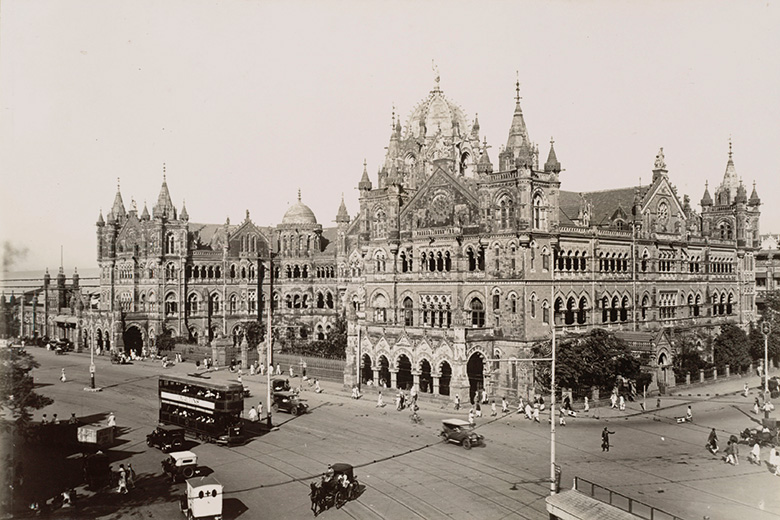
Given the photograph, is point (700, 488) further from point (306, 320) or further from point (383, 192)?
point (306, 320)

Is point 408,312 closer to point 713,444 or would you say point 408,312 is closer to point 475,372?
point 475,372

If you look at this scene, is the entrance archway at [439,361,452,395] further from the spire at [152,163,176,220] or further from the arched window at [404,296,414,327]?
the spire at [152,163,176,220]

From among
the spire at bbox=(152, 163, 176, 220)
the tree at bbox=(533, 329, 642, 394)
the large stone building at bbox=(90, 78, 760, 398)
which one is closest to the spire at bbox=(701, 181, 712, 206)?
the large stone building at bbox=(90, 78, 760, 398)

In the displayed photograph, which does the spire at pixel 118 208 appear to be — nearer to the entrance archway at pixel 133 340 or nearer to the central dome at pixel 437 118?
the entrance archway at pixel 133 340

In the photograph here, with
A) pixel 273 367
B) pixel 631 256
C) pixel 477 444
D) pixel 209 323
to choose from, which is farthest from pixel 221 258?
pixel 477 444

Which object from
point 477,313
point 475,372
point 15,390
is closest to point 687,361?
point 475,372

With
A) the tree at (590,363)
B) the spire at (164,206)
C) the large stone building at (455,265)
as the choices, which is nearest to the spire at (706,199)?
the large stone building at (455,265)
